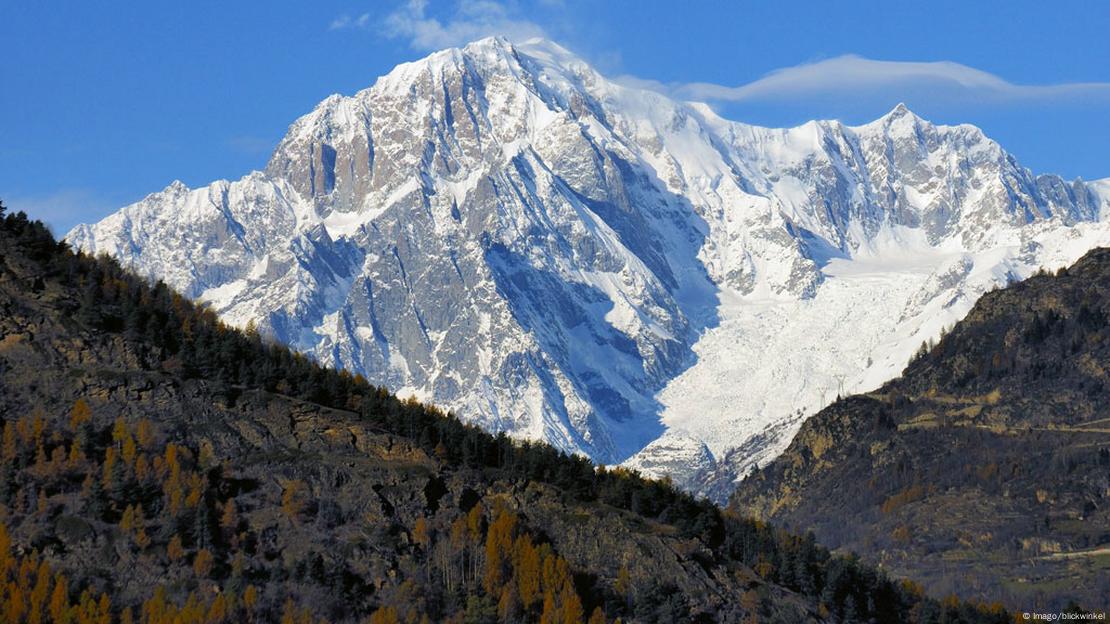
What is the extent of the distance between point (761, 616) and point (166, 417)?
5374 cm

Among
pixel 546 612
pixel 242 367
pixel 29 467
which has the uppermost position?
pixel 242 367

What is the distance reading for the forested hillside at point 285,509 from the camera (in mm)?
153875

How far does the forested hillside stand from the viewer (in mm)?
153875

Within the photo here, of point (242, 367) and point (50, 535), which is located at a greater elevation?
point (242, 367)

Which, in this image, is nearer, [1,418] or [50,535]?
[50,535]

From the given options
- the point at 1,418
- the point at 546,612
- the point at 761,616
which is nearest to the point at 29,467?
the point at 1,418

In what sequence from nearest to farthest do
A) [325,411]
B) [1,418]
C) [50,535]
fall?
1. [50,535]
2. [1,418]
3. [325,411]

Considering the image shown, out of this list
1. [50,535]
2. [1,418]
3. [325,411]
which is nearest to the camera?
[50,535]

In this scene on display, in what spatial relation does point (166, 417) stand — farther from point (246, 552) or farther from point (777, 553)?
point (777, 553)

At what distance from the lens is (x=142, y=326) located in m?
186

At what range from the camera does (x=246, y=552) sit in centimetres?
15825

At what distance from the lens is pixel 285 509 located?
164 m

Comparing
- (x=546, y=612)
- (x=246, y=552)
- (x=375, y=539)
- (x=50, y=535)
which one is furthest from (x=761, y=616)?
(x=50, y=535)

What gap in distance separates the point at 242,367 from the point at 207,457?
57.6 ft
